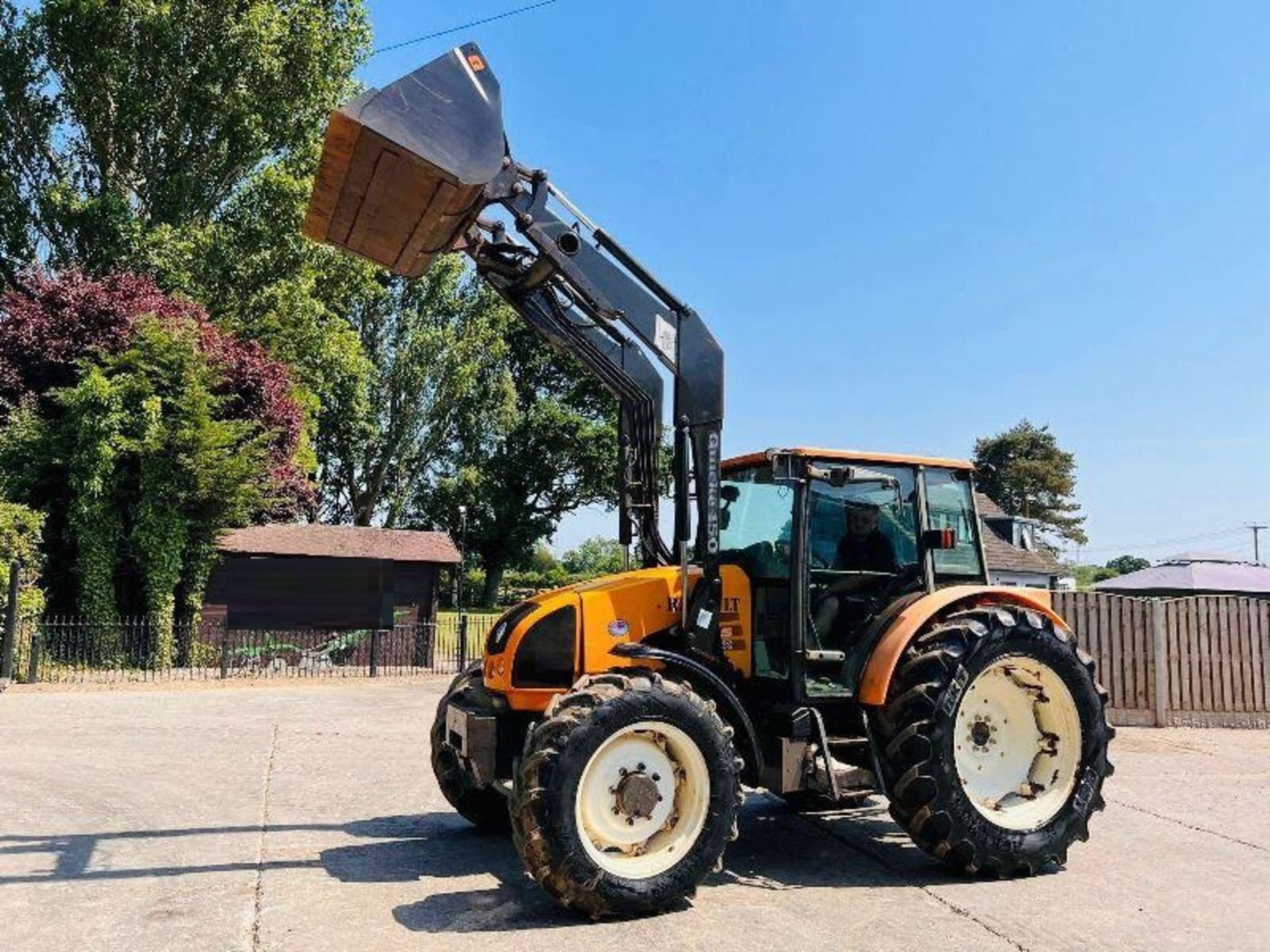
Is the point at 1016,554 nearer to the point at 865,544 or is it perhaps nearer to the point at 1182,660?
the point at 1182,660

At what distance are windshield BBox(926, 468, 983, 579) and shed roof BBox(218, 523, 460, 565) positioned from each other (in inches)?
646

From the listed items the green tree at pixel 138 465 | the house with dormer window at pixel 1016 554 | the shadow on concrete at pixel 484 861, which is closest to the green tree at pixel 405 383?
the green tree at pixel 138 465

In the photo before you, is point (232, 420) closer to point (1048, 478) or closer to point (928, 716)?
point (928, 716)

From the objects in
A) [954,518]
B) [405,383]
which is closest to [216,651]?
[954,518]

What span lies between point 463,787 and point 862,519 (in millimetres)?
3103

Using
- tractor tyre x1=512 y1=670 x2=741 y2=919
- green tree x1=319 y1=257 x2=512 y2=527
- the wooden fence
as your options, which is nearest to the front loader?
tractor tyre x1=512 y1=670 x2=741 y2=919

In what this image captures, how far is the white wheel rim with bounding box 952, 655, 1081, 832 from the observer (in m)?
5.98

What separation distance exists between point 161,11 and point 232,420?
9.23 metres

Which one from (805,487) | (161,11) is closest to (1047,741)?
(805,487)

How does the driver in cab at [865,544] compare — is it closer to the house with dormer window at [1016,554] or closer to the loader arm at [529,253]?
the loader arm at [529,253]

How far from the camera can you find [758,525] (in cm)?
615

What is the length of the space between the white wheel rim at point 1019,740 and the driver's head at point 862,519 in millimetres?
1100

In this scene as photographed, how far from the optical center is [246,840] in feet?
20.6

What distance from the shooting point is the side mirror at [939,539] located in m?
6.03
